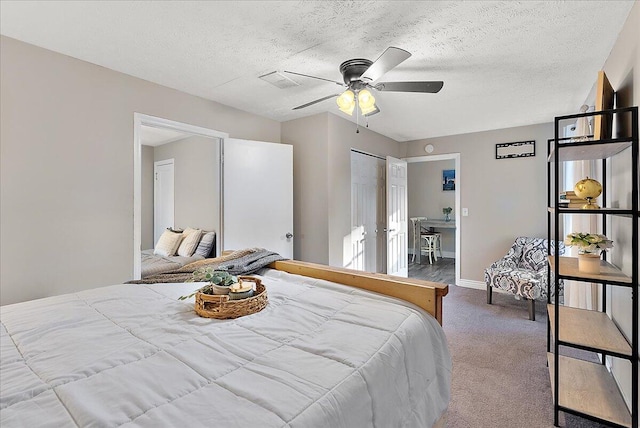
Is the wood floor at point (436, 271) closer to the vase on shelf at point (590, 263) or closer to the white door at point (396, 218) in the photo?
the white door at point (396, 218)

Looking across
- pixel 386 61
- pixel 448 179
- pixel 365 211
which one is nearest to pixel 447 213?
pixel 448 179

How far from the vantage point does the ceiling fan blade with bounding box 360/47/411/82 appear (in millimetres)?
1706

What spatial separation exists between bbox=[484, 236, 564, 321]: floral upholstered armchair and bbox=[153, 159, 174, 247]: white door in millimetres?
4350

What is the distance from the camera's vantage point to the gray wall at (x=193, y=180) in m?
3.86

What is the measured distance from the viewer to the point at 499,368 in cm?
238

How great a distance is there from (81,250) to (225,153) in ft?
5.01

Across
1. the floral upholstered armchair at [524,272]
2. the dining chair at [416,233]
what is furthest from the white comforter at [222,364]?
the dining chair at [416,233]

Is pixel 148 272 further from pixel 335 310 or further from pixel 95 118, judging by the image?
pixel 335 310

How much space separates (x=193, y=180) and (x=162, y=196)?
739 millimetres

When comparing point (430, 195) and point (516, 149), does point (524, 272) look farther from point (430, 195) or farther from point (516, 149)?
point (430, 195)

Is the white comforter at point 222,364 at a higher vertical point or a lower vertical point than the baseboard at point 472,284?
higher

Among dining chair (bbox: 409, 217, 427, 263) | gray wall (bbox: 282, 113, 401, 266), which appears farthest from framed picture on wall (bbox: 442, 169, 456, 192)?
→ gray wall (bbox: 282, 113, 401, 266)

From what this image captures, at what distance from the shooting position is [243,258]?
7.04 feet

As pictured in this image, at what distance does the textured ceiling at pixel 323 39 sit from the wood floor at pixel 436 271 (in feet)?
10.3
